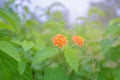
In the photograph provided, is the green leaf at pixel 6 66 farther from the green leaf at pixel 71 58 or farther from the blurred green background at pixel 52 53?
the green leaf at pixel 71 58

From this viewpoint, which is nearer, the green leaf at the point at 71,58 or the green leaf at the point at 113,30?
the green leaf at the point at 71,58

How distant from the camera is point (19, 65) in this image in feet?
2.10

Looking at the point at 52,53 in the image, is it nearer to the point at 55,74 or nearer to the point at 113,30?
the point at 55,74

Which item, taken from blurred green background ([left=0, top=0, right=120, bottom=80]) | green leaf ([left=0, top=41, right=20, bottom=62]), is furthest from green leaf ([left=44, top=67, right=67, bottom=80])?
green leaf ([left=0, top=41, right=20, bottom=62])

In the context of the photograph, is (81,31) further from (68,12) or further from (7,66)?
(68,12)

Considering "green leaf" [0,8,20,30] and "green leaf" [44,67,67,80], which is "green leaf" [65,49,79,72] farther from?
"green leaf" [0,8,20,30]

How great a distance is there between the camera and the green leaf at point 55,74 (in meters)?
0.68

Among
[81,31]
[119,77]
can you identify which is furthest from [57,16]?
[119,77]

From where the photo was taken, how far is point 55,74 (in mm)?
686

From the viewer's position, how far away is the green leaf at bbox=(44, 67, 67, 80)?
26.7 inches

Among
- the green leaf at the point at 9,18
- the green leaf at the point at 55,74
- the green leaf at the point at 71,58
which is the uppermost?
the green leaf at the point at 9,18

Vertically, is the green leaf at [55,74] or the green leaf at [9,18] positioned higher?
the green leaf at [9,18]

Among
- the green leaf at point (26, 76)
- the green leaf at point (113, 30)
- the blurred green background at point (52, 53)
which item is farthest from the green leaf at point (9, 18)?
the green leaf at point (113, 30)

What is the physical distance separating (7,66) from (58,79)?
0.44ft
